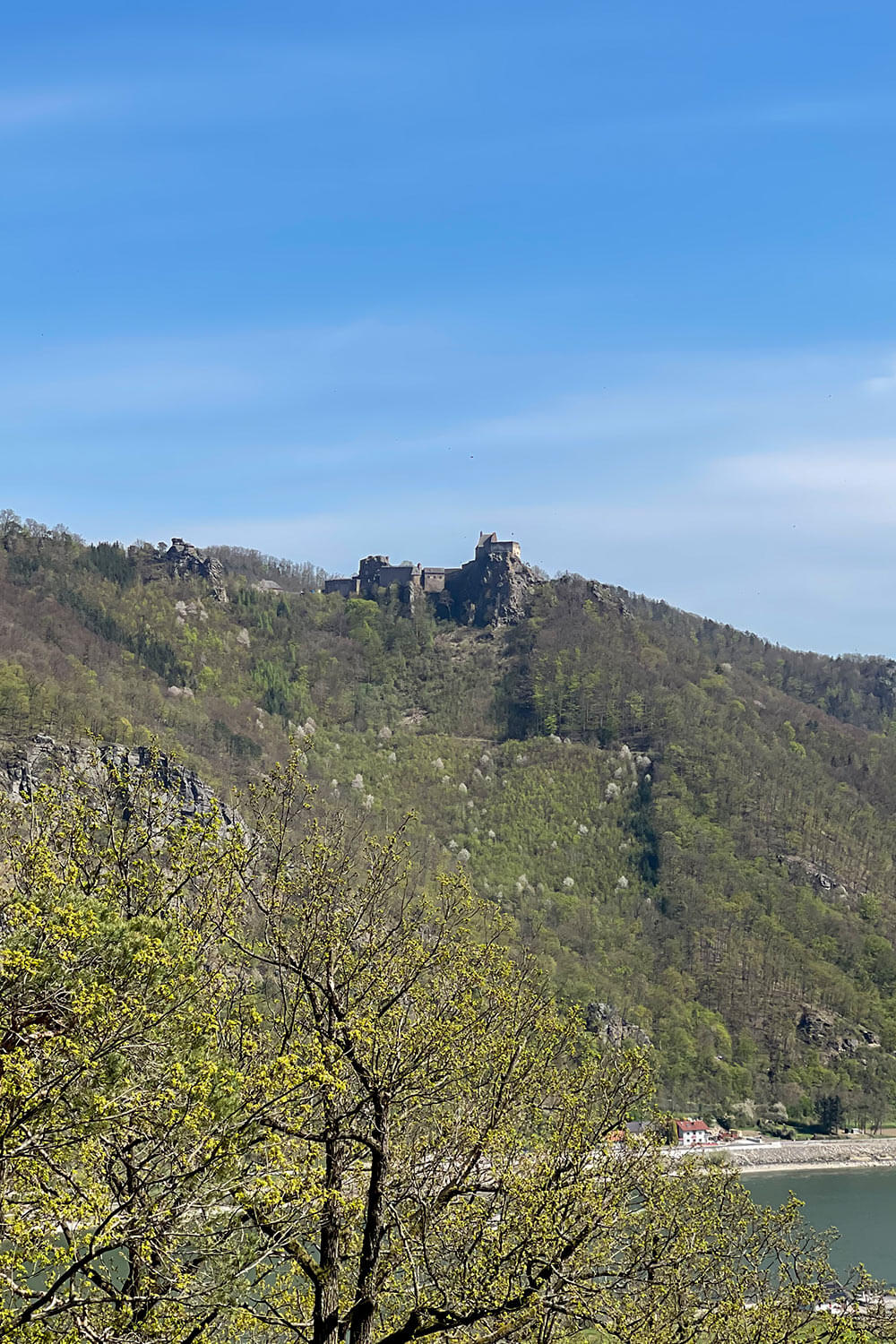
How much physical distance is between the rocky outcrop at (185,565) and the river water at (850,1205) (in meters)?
106

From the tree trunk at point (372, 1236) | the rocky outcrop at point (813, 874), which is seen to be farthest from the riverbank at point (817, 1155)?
the tree trunk at point (372, 1236)

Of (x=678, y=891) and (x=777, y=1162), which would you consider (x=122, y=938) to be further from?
(x=678, y=891)

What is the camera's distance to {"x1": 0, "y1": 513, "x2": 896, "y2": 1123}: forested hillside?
10775 centimetres

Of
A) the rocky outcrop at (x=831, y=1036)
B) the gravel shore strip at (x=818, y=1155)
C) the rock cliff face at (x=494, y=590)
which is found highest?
the rock cliff face at (x=494, y=590)

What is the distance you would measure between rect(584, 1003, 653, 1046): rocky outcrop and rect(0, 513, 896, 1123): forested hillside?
0.42 meters

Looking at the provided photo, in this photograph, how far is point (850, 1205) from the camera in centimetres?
7375

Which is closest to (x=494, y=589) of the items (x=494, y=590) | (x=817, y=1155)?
(x=494, y=590)

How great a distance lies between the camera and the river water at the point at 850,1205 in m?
60.5

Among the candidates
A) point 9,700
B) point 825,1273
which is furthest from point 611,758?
point 825,1273

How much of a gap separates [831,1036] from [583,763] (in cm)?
4196

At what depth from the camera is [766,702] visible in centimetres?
15712

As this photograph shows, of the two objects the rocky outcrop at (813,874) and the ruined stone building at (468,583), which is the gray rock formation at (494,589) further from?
the rocky outcrop at (813,874)

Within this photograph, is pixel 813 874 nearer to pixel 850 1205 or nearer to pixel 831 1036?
pixel 831 1036

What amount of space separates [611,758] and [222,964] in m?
128
